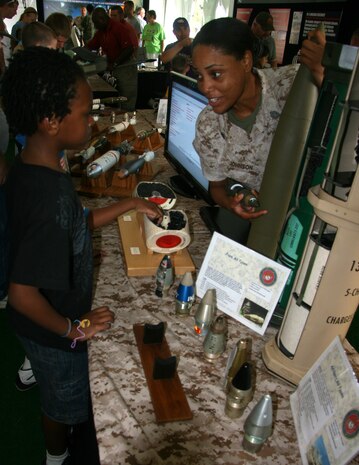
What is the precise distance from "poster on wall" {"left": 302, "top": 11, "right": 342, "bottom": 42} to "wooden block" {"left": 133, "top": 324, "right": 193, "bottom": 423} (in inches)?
168

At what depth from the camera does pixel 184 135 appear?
1.75m

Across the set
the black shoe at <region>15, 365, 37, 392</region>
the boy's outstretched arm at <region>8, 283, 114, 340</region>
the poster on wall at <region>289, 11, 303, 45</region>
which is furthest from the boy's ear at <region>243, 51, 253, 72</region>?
the poster on wall at <region>289, 11, 303, 45</region>

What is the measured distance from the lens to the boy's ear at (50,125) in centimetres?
86

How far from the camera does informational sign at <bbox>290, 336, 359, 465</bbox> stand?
0.60 m

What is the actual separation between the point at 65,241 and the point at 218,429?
1.65ft

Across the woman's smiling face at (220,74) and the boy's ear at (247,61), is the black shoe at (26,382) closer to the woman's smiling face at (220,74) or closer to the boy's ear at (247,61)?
the woman's smiling face at (220,74)

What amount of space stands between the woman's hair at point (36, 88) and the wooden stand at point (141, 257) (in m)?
0.50

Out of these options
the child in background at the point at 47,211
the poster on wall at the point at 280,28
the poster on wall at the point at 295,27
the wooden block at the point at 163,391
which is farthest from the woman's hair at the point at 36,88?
the poster on wall at the point at 280,28

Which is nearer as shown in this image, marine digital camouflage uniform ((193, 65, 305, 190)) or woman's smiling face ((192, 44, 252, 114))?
woman's smiling face ((192, 44, 252, 114))

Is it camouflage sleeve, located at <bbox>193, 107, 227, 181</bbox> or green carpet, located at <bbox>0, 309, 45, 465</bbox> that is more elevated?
camouflage sleeve, located at <bbox>193, 107, 227, 181</bbox>

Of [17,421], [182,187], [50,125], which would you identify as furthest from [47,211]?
[17,421]

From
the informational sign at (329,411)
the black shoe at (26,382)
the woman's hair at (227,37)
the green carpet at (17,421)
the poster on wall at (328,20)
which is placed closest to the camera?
the informational sign at (329,411)

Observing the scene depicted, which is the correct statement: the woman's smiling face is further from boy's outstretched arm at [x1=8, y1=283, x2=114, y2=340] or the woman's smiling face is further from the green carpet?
the green carpet

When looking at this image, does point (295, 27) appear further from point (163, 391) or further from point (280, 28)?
point (163, 391)
